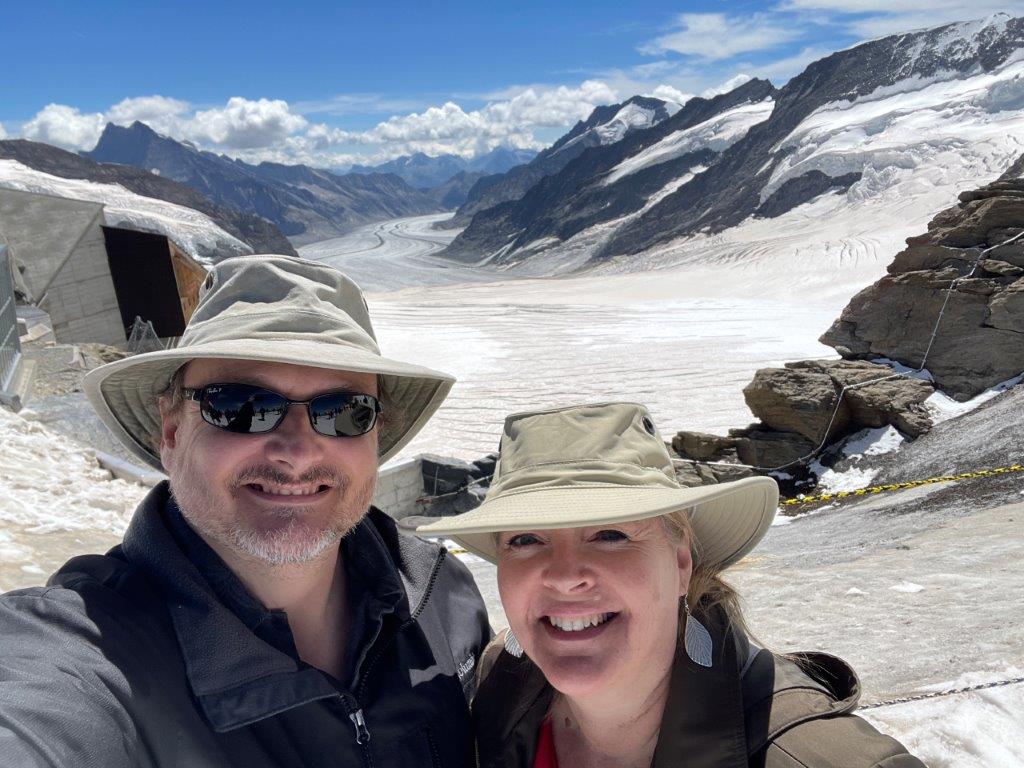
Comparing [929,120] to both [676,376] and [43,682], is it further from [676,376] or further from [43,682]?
[43,682]

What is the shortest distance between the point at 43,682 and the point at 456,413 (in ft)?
96.5

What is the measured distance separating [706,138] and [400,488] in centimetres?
12007

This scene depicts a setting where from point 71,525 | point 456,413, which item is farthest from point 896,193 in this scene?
point 71,525

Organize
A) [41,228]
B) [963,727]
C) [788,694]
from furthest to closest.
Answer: [41,228], [963,727], [788,694]

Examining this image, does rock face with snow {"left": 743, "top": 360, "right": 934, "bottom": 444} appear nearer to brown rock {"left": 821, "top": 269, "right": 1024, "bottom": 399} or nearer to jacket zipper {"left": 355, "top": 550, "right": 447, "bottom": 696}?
brown rock {"left": 821, "top": 269, "right": 1024, "bottom": 399}

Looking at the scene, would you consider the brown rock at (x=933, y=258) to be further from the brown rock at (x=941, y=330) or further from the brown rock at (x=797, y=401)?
the brown rock at (x=797, y=401)

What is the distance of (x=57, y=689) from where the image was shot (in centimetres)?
159

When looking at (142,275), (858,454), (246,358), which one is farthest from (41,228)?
(246,358)

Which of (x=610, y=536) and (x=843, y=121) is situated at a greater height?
(x=843, y=121)

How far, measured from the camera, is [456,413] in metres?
31.0

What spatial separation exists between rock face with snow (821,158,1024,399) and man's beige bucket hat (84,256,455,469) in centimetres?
1488

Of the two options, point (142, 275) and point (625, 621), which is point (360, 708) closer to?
point (625, 621)

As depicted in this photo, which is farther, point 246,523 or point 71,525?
point 71,525

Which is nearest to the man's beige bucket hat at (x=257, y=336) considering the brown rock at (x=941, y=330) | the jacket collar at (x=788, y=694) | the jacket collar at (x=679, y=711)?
the jacket collar at (x=679, y=711)
